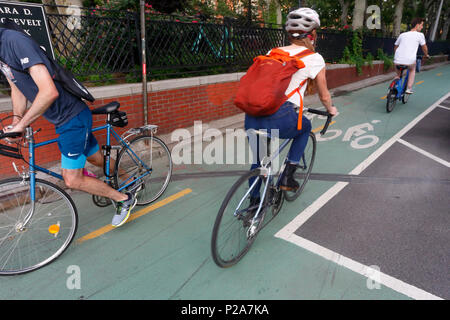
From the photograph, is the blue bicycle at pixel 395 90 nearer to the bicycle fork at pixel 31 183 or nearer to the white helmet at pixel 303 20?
the white helmet at pixel 303 20

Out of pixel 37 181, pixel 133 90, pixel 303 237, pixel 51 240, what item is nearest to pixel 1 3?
pixel 133 90

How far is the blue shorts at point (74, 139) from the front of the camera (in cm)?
261

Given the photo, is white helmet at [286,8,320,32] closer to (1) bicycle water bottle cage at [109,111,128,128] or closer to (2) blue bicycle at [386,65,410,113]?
(1) bicycle water bottle cage at [109,111,128,128]

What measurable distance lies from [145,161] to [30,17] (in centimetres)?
248

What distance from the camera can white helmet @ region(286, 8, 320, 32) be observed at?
2525 mm

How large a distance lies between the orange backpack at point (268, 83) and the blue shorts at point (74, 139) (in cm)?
141

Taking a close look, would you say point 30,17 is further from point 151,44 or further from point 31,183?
point 31,183

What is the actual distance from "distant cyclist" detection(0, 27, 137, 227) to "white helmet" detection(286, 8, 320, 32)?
2.01 metres

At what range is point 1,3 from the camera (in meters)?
3.64

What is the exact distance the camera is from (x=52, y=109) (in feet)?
8.35

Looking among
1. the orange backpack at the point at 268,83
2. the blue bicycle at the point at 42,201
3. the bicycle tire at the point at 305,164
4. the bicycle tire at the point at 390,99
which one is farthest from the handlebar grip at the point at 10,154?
the bicycle tire at the point at 390,99

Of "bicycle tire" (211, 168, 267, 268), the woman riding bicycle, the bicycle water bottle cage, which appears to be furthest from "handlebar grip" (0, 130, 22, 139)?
the woman riding bicycle

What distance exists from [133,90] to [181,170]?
167cm
